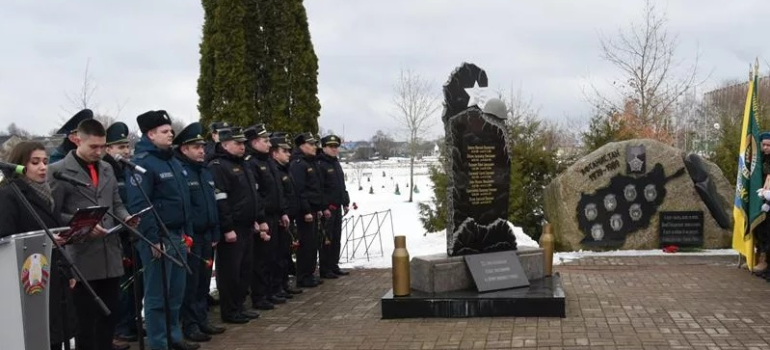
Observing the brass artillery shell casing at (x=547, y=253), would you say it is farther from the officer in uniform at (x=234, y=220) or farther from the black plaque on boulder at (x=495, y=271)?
the officer in uniform at (x=234, y=220)

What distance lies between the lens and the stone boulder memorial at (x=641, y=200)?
12500 mm

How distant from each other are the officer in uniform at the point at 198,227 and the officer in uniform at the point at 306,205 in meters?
2.63

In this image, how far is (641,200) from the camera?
1270cm

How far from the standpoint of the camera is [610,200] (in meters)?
12.7

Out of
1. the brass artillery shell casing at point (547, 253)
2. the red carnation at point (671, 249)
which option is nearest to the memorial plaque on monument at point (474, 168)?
the brass artillery shell casing at point (547, 253)

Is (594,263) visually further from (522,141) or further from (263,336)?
(263,336)

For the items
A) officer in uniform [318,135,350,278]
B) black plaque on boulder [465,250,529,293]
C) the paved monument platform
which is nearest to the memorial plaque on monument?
black plaque on boulder [465,250,529,293]

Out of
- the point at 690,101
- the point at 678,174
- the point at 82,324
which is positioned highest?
the point at 690,101

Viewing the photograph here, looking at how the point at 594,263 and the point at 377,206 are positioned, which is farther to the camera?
the point at 377,206

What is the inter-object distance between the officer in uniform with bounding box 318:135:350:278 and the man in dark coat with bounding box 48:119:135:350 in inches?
194

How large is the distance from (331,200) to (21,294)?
6.49 meters

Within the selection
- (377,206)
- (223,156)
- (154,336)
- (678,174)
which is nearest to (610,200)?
(678,174)

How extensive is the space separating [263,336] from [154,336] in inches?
46.1

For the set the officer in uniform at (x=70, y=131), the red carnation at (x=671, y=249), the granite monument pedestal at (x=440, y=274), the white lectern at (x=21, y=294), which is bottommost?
the red carnation at (x=671, y=249)
